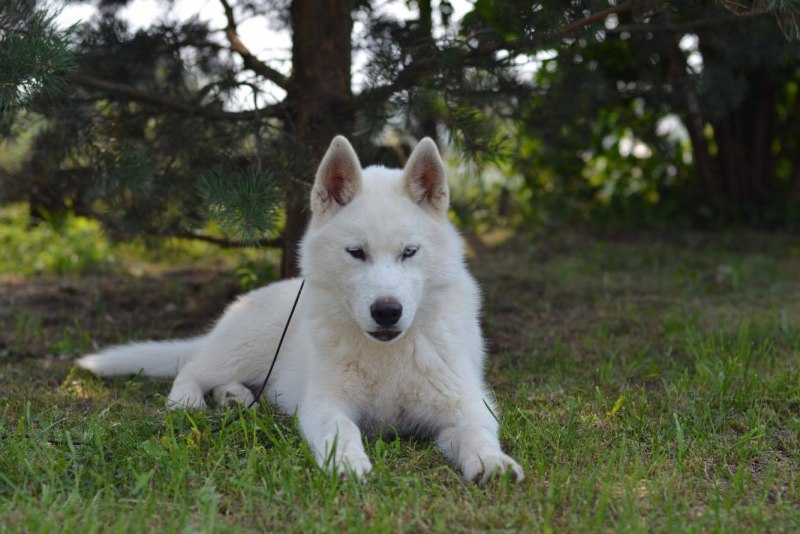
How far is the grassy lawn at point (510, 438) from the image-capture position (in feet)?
7.42

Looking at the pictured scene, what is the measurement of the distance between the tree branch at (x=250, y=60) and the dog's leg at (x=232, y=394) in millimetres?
1613

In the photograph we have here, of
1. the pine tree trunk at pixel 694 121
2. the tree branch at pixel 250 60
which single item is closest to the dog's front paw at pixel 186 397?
the tree branch at pixel 250 60

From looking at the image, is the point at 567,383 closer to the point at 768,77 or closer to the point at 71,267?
the point at 71,267

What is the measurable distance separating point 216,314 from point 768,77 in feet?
17.7

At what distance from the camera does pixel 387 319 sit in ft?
8.65

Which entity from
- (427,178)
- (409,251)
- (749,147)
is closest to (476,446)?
(409,251)

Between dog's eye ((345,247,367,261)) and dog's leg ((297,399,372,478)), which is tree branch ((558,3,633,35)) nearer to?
dog's eye ((345,247,367,261))

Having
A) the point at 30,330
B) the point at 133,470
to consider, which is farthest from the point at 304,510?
the point at 30,330

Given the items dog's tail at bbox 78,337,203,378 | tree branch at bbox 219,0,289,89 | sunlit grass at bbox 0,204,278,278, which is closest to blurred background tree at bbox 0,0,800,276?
tree branch at bbox 219,0,289,89

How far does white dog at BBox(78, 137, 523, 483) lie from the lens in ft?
8.86

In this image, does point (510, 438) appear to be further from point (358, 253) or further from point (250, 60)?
point (250, 60)

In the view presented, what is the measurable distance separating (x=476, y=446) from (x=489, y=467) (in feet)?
0.47

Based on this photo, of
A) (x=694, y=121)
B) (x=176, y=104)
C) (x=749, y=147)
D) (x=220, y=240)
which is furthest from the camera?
(x=749, y=147)

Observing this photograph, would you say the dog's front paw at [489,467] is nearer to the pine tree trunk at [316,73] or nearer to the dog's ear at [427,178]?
A: the dog's ear at [427,178]
